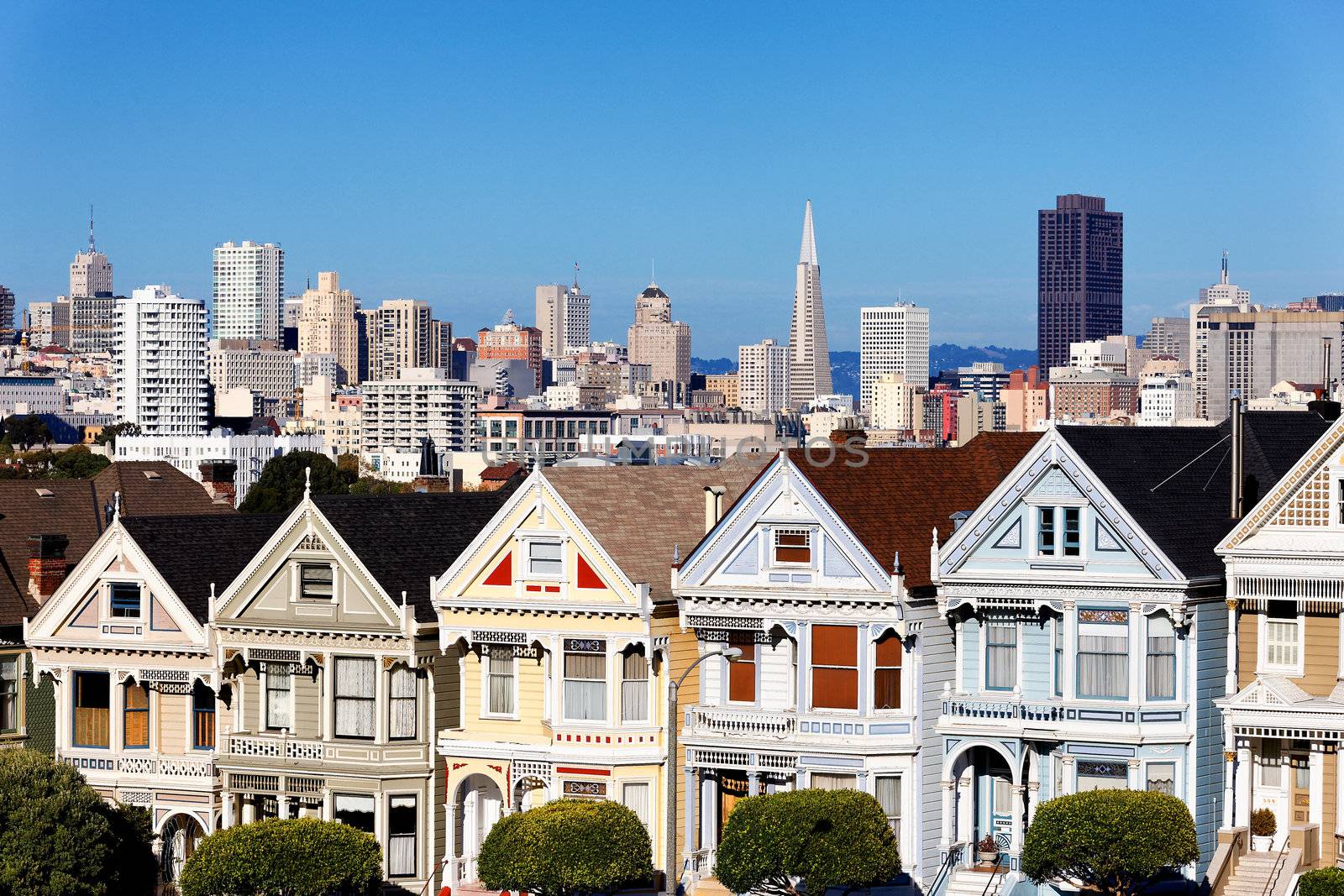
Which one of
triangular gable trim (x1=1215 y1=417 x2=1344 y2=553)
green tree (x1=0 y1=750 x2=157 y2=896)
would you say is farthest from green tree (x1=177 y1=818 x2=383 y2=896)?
triangular gable trim (x1=1215 y1=417 x2=1344 y2=553)

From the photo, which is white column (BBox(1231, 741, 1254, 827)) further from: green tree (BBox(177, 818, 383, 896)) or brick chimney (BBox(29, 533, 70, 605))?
brick chimney (BBox(29, 533, 70, 605))

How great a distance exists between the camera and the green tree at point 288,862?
163 feet

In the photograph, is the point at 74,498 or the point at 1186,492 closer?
the point at 1186,492

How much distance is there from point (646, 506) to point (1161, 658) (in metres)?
11.7

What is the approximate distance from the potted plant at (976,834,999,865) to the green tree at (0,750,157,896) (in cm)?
1656

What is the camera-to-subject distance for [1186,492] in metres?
47.2

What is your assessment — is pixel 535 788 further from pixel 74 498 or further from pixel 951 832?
pixel 74 498

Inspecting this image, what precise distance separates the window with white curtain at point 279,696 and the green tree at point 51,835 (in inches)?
147

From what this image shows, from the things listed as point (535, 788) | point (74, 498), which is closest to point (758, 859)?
point (535, 788)

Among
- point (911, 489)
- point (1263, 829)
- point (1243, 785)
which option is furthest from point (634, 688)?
point (1263, 829)

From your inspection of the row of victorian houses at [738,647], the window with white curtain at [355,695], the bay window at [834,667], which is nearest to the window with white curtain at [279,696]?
the row of victorian houses at [738,647]

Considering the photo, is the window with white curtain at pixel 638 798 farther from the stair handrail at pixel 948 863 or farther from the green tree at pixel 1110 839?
the green tree at pixel 1110 839

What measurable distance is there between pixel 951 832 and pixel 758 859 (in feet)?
11.9

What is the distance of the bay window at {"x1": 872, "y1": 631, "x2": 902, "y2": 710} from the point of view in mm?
47719
